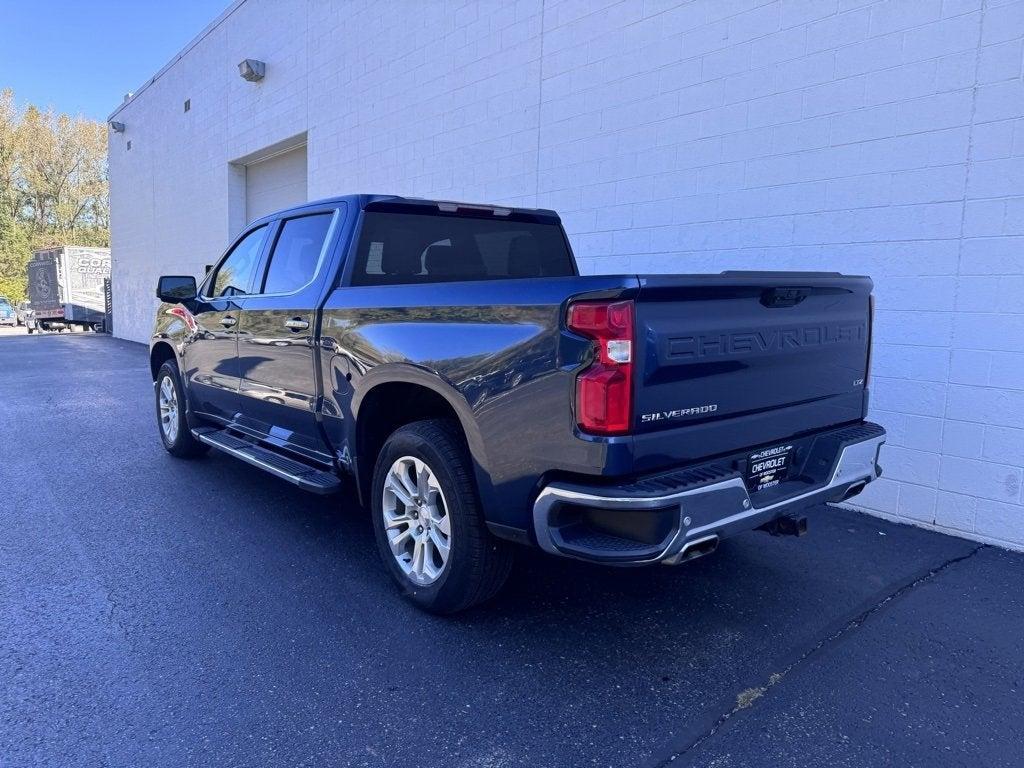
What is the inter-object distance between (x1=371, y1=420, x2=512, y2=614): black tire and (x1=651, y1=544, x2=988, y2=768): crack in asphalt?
108cm

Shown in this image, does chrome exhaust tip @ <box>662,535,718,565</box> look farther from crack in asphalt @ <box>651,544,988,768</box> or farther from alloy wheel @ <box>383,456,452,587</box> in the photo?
alloy wheel @ <box>383,456,452,587</box>

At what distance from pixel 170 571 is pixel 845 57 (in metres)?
5.53

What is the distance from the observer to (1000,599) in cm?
386

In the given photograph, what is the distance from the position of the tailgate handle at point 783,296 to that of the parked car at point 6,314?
4092 cm

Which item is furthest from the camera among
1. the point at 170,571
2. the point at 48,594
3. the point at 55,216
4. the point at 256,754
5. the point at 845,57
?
the point at 55,216

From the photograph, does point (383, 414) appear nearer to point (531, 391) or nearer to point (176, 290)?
point (531, 391)

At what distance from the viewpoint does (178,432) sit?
635cm

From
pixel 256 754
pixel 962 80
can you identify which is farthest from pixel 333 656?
pixel 962 80

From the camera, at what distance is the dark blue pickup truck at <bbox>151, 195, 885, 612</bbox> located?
2.62 meters

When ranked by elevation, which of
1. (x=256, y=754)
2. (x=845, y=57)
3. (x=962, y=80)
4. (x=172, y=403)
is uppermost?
(x=845, y=57)

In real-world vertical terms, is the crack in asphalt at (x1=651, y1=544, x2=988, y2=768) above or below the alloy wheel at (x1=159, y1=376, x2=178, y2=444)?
below

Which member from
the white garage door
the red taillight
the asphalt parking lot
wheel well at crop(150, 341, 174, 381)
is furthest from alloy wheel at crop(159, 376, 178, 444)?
the white garage door

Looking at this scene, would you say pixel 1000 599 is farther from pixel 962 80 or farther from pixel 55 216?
pixel 55 216

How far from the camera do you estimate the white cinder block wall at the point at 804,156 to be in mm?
4508
